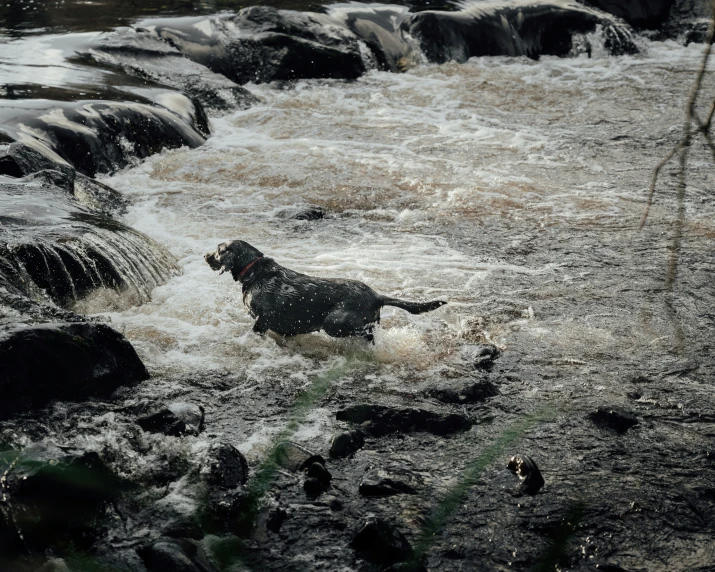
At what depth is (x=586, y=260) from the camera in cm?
820

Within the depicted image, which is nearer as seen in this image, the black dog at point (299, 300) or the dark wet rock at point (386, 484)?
the dark wet rock at point (386, 484)

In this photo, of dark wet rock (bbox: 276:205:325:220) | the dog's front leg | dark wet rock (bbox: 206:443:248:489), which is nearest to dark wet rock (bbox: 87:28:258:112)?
dark wet rock (bbox: 276:205:325:220)

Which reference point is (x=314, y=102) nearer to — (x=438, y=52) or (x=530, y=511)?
(x=438, y=52)

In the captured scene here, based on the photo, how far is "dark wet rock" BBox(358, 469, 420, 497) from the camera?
458cm

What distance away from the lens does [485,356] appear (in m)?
6.15

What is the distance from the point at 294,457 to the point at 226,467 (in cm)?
43

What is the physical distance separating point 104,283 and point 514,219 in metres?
4.53

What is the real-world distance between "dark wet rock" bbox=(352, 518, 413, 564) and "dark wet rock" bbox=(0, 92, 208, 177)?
7490mm

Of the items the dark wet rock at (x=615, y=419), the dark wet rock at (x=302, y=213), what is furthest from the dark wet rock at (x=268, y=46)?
the dark wet rock at (x=615, y=419)

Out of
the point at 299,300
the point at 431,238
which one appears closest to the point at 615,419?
the point at 299,300

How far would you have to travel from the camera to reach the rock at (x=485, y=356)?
239 inches

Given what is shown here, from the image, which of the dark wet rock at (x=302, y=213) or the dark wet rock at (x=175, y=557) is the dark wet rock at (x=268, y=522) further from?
the dark wet rock at (x=302, y=213)

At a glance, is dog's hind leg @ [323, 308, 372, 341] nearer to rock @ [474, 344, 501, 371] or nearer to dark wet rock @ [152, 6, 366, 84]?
rock @ [474, 344, 501, 371]

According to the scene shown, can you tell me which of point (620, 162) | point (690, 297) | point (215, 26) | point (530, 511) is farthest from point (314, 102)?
point (530, 511)
